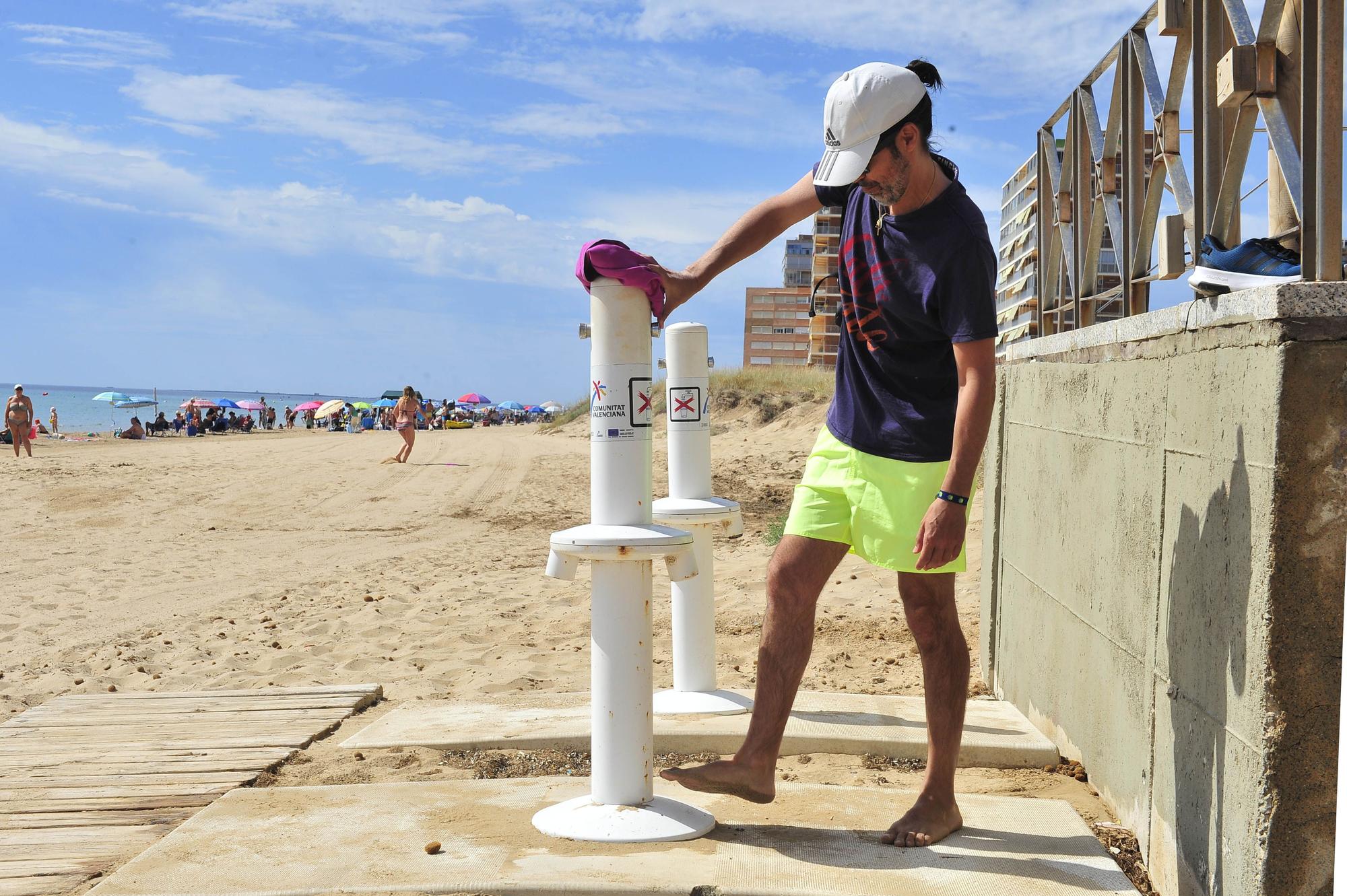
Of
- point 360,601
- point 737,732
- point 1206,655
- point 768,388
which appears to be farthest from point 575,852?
point 768,388

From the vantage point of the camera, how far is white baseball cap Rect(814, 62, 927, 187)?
2.89 metres

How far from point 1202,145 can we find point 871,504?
140 cm

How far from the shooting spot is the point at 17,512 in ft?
45.2

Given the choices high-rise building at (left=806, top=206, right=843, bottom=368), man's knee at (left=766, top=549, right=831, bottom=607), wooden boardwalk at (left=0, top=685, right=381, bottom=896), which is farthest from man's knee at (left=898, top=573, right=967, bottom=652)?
high-rise building at (left=806, top=206, right=843, bottom=368)

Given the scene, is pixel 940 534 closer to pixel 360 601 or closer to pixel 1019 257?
pixel 1019 257

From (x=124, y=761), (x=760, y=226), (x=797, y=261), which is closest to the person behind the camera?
(x=760, y=226)

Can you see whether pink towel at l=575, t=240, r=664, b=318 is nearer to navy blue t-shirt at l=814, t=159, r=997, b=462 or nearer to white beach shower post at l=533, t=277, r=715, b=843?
white beach shower post at l=533, t=277, r=715, b=843

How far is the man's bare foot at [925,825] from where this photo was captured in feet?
9.98

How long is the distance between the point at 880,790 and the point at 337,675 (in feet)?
11.5

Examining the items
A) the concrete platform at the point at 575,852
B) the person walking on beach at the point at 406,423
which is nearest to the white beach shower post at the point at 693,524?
the concrete platform at the point at 575,852

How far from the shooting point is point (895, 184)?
296 centimetres

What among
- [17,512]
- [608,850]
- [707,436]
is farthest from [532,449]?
[608,850]

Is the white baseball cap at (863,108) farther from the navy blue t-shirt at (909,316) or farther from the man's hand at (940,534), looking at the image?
the man's hand at (940,534)

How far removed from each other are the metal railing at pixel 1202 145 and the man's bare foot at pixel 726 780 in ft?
6.05
